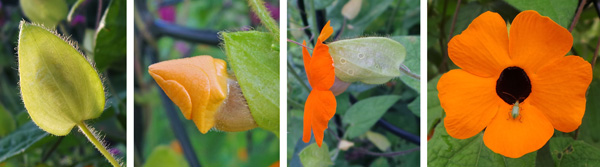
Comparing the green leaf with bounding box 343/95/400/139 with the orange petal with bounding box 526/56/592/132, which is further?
the green leaf with bounding box 343/95/400/139

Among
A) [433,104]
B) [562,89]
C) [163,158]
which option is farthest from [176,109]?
[562,89]

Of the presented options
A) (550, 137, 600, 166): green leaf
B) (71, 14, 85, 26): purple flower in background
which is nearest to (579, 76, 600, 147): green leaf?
(550, 137, 600, 166): green leaf

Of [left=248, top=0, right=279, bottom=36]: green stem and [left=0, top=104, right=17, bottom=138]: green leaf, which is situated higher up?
[left=248, top=0, right=279, bottom=36]: green stem

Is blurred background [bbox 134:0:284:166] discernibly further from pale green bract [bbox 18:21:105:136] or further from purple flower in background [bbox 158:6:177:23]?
pale green bract [bbox 18:21:105:136]

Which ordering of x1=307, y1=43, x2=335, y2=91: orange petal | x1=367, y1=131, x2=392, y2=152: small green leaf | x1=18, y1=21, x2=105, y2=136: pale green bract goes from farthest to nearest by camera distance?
x1=367, y1=131, x2=392, y2=152: small green leaf, x1=307, y1=43, x2=335, y2=91: orange petal, x1=18, y1=21, x2=105, y2=136: pale green bract

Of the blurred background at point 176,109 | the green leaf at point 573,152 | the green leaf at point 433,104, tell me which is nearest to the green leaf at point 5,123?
the blurred background at point 176,109

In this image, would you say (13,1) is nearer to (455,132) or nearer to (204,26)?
(204,26)

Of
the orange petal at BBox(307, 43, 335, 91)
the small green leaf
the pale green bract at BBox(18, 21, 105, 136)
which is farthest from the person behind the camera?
the small green leaf

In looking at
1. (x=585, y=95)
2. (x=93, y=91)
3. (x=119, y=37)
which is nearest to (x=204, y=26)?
(x=119, y=37)
